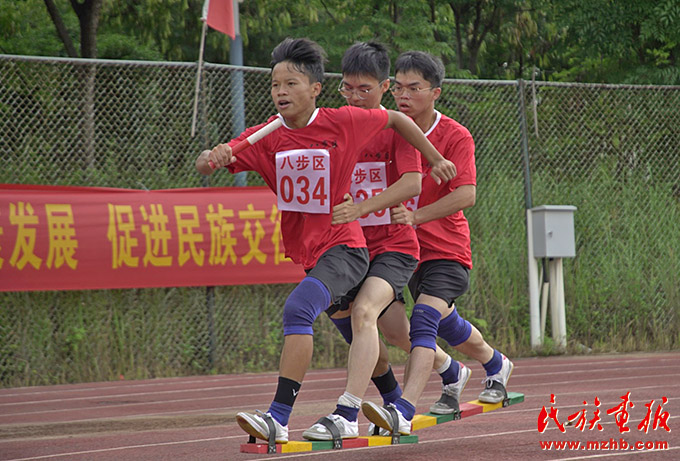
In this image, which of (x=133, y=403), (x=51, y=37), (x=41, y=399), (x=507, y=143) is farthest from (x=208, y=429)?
(x=51, y=37)

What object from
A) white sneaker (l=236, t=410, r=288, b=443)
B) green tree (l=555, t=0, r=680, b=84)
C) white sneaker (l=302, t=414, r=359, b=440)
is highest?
green tree (l=555, t=0, r=680, b=84)

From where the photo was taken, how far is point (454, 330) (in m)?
5.88

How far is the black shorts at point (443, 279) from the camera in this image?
220 inches

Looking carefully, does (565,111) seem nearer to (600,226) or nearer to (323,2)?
(600,226)

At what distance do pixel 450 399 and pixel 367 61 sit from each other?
1925 mm

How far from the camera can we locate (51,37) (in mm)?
16484

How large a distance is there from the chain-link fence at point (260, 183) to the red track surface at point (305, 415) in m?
0.36

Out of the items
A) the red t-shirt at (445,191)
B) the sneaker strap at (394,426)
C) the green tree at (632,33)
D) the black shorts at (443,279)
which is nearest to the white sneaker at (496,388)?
the black shorts at (443,279)

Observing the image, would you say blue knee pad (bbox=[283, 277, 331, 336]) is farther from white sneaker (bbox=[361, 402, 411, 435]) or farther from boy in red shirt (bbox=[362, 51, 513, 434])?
boy in red shirt (bbox=[362, 51, 513, 434])

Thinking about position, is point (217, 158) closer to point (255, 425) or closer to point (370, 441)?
point (255, 425)

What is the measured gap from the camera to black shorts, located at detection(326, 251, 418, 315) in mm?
5117

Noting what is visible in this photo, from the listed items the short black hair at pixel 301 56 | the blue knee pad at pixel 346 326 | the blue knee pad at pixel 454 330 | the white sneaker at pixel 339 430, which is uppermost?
the short black hair at pixel 301 56

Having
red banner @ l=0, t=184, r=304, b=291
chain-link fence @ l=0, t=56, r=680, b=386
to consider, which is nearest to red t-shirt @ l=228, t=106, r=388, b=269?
red banner @ l=0, t=184, r=304, b=291

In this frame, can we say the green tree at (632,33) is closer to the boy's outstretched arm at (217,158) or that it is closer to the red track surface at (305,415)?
the red track surface at (305,415)
